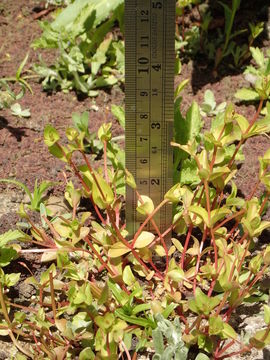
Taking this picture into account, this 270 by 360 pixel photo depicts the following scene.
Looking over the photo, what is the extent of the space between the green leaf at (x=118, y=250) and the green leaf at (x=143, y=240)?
4 cm

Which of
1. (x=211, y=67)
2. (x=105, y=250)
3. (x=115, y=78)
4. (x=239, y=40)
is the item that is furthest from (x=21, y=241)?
(x=239, y=40)

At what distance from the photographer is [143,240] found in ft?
5.92

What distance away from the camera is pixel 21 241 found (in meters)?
1.98

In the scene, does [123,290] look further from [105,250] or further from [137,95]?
[137,95]

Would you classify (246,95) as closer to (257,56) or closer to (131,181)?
(257,56)

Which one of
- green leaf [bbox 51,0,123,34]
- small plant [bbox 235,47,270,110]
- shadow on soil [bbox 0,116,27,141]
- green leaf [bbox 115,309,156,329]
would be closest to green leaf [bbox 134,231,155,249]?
green leaf [bbox 115,309,156,329]

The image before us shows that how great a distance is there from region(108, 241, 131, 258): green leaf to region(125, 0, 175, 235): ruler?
7.7 inches

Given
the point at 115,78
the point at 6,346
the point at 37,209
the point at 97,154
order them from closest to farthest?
the point at 6,346 < the point at 37,209 < the point at 97,154 < the point at 115,78

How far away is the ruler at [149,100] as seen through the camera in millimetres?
1747

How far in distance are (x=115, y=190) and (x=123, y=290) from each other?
14.1 inches

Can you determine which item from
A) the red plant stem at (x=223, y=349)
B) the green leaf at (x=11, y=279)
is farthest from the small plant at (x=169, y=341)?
the green leaf at (x=11, y=279)

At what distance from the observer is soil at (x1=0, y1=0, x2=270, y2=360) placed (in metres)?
2.29

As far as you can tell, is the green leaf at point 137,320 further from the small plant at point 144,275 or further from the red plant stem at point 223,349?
the red plant stem at point 223,349

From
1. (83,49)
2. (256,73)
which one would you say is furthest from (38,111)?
(256,73)
